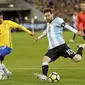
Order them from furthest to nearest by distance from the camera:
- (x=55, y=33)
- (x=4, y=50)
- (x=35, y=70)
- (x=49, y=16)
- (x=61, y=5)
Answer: (x=61, y=5)
(x=35, y=70)
(x=4, y=50)
(x=55, y=33)
(x=49, y=16)

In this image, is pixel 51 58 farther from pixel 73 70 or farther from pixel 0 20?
pixel 73 70

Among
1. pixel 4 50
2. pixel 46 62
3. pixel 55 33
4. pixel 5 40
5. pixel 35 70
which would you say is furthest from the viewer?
pixel 35 70

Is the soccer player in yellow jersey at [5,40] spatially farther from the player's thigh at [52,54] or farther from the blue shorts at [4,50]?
the player's thigh at [52,54]

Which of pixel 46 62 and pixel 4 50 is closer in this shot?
pixel 46 62

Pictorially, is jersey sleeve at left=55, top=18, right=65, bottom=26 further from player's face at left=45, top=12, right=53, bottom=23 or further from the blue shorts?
the blue shorts

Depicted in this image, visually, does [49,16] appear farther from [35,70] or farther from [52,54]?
[35,70]

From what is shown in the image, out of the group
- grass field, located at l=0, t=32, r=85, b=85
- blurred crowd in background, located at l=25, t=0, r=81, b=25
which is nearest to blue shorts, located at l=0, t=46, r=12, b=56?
grass field, located at l=0, t=32, r=85, b=85

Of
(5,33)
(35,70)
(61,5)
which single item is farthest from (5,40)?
(61,5)

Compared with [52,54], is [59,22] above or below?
above

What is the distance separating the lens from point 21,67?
47.7 feet

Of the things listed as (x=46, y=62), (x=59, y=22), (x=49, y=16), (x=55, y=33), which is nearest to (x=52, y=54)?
(x=46, y=62)

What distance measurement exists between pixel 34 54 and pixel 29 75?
7.12 meters

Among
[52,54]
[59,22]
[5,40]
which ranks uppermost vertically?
[59,22]

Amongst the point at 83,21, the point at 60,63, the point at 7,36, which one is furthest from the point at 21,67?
the point at 83,21
